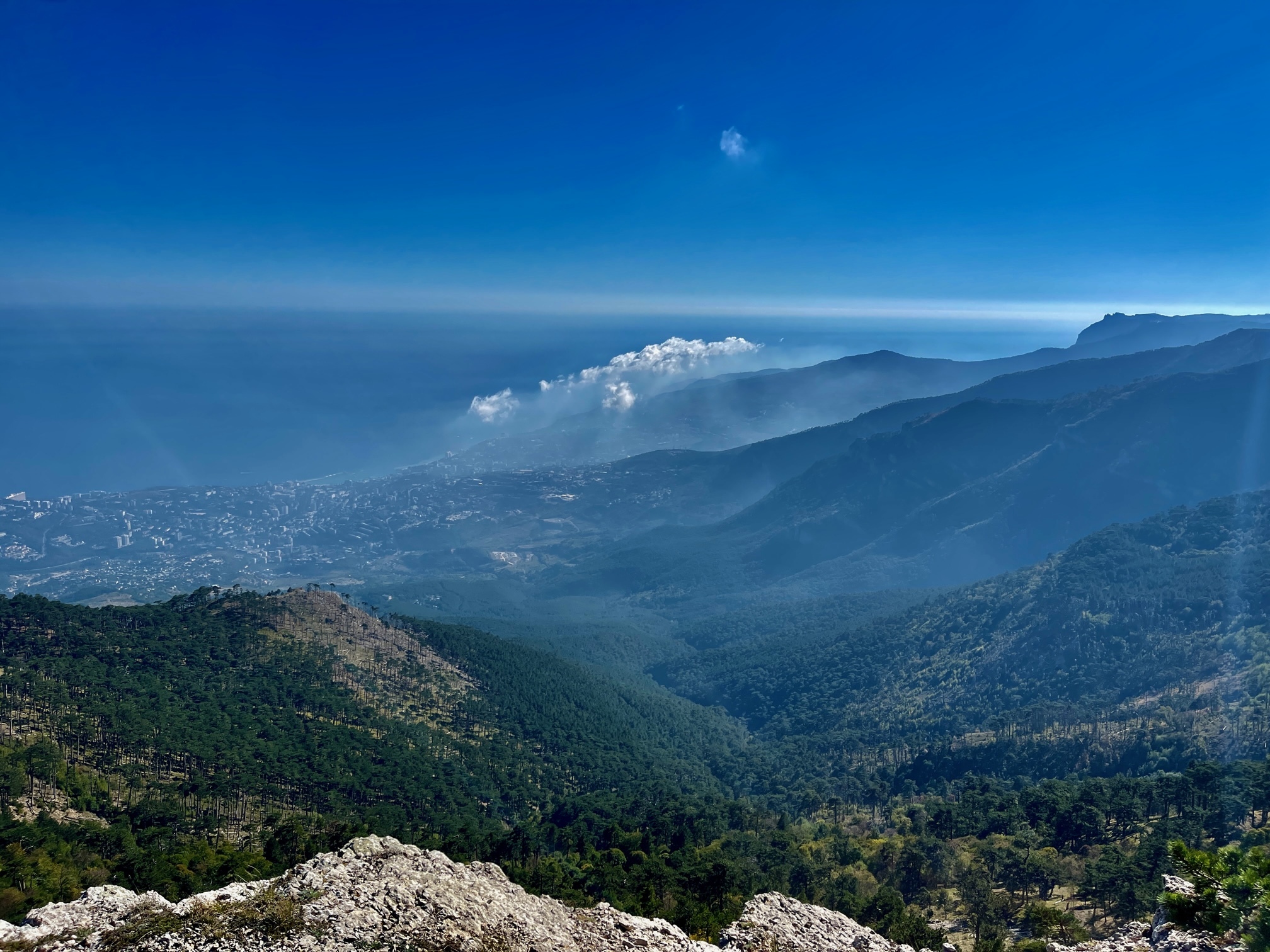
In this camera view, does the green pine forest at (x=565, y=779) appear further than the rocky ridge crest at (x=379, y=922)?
Yes

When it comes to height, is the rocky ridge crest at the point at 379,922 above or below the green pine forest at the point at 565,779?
above

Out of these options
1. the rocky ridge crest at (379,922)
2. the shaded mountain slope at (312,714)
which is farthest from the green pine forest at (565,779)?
the rocky ridge crest at (379,922)

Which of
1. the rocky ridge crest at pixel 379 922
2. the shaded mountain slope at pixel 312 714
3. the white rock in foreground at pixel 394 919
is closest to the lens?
the rocky ridge crest at pixel 379 922

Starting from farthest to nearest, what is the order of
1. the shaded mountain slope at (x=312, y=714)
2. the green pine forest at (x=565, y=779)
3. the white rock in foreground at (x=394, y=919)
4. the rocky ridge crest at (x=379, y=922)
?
the shaded mountain slope at (x=312, y=714)
the green pine forest at (x=565, y=779)
the white rock in foreground at (x=394, y=919)
the rocky ridge crest at (x=379, y=922)

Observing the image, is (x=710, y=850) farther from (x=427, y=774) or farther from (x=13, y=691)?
(x=13, y=691)

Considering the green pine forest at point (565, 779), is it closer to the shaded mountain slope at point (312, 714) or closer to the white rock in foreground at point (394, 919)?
the shaded mountain slope at point (312, 714)

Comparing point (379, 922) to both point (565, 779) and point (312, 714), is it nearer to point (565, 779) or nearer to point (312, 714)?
point (312, 714)

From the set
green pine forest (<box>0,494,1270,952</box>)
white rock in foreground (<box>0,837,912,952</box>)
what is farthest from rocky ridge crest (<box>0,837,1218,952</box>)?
green pine forest (<box>0,494,1270,952</box>)

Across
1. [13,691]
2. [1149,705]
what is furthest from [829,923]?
[1149,705]
